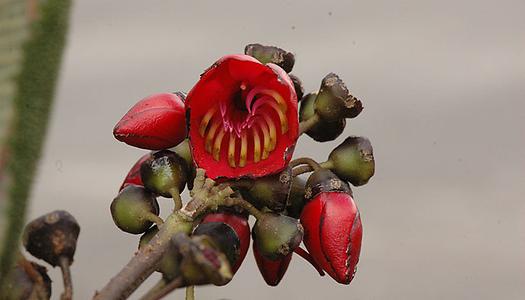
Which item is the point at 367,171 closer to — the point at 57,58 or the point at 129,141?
the point at 129,141

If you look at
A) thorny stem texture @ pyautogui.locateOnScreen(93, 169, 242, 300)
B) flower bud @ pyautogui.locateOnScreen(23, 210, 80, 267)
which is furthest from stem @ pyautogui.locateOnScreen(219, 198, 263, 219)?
flower bud @ pyautogui.locateOnScreen(23, 210, 80, 267)

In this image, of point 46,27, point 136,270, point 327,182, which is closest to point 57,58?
point 46,27

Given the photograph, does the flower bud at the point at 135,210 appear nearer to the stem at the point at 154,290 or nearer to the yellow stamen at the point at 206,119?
the yellow stamen at the point at 206,119

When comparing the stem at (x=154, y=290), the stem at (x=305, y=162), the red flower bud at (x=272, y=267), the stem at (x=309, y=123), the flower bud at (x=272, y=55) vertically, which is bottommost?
the red flower bud at (x=272, y=267)

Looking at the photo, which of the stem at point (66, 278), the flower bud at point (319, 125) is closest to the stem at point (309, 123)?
the flower bud at point (319, 125)

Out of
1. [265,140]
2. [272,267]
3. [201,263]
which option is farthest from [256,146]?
[201,263]

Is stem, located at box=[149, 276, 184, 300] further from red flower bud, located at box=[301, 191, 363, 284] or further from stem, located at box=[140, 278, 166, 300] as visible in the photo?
red flower bud, located at box=[301, 191, 363, 284]

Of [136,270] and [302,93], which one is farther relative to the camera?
[302,93]
